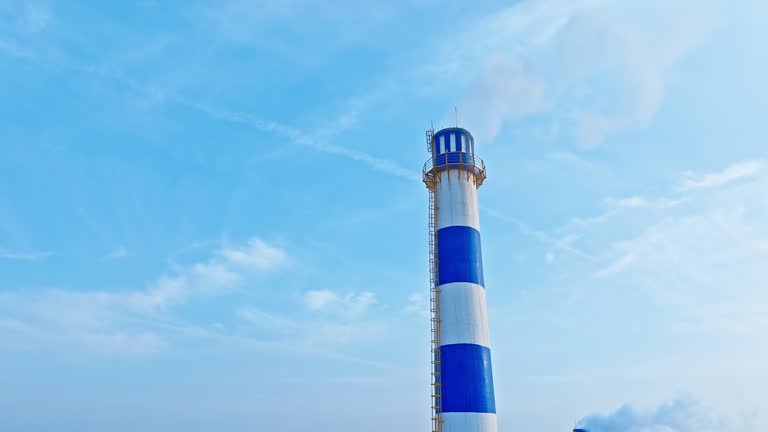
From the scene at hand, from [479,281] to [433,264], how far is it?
2870 mm

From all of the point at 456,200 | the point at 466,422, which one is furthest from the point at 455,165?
the point at 466,422

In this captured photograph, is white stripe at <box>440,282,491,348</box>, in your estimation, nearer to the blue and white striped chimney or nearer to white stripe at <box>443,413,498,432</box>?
the blue and white striped chimney

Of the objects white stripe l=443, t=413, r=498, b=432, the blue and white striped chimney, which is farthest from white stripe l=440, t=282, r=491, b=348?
white stripe l=443, t=413, r=498, b=432

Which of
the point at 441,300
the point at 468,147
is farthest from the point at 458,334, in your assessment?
the point at 468,147

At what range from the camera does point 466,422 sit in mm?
29625

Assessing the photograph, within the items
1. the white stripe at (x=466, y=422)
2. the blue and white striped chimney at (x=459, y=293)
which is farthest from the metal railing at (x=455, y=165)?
the white stripe at (x=466, y=422)

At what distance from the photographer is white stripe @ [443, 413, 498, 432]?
29594mm

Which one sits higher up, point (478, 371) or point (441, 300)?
point (441, 300)

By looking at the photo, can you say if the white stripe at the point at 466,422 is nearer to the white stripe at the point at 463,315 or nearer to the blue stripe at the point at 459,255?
the white stripe at the point at 463,315

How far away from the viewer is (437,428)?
30.2 metres

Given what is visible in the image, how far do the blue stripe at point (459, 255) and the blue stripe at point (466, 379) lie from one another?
3.94 m

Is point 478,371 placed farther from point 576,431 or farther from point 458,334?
point 576,431

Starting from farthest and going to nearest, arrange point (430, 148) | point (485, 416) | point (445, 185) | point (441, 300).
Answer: point (430, 148), point (445, 185), point (441, 300), point (485, 416)

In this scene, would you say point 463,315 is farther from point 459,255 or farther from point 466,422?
point 466,422
